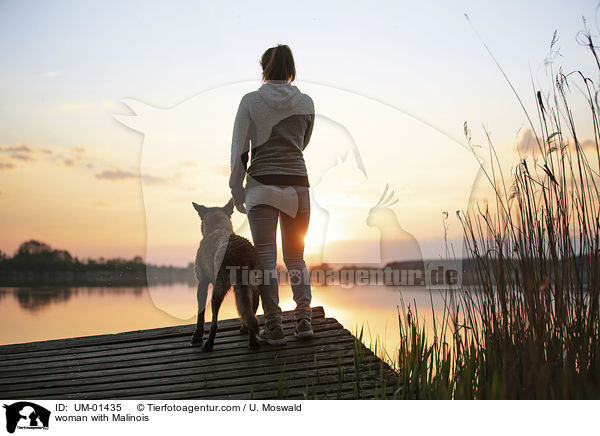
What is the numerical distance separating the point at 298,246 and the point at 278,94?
1032mm

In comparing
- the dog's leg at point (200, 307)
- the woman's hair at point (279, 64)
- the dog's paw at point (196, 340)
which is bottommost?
the dog's paw at point (196, 340)

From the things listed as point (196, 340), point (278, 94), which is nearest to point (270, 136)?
point (278, 94)

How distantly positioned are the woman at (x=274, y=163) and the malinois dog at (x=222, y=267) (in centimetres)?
15

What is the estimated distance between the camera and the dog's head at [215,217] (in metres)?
3.84

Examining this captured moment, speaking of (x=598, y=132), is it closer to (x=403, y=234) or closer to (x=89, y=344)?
(x=403, y=234)

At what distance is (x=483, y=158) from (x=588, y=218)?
0.69 metres

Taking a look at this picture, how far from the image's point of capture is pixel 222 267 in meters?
3.56

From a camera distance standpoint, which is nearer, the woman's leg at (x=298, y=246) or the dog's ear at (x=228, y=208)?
the woman's leg at (x=298, y=246)
